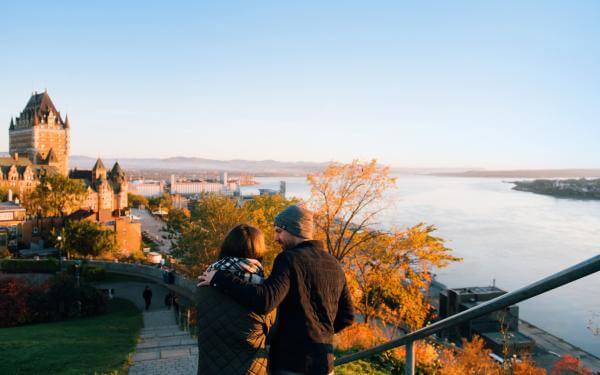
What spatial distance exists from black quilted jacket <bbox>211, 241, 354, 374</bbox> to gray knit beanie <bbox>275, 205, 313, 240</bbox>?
87 millimetres

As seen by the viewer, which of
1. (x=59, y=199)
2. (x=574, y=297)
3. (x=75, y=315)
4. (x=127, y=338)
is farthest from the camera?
(x=59, y=199)

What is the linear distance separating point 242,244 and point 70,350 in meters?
8.96

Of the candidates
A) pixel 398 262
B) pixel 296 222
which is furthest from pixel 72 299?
pixel 296 222

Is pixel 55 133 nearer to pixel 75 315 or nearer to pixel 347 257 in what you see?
pixel 75 315

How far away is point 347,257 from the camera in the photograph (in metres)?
15.7

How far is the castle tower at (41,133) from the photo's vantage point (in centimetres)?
8762

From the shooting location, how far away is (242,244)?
310 centimetres

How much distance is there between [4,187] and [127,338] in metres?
65.6

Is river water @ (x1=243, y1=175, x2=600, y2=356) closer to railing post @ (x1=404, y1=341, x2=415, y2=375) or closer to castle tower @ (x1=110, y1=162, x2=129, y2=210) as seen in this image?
railing post @ (x1=404, y1=341, x2=415, y2=375)

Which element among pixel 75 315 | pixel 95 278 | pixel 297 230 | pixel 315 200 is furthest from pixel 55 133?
pixel 297 230

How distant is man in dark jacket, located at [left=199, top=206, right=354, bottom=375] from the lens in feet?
9.41

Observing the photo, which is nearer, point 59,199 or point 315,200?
point 315,200

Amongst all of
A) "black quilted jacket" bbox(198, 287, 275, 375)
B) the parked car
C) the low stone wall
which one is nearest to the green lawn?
"black quilted jacket" bbox(198, 287, 275, 375)

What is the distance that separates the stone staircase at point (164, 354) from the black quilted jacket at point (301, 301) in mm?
6164
